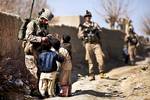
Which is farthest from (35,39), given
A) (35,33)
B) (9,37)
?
(9,37)

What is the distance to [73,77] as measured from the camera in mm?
14375

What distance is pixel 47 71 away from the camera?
364 inches

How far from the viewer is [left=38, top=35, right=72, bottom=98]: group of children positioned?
9273 millimetres

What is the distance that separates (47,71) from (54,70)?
0.15 m

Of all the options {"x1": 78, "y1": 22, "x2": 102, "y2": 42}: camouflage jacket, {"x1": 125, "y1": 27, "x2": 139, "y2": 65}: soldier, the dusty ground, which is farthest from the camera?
{"x1": 125, "y1": 27, "x2": 139, "y2": 65}: soldier

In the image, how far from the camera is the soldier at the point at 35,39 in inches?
368

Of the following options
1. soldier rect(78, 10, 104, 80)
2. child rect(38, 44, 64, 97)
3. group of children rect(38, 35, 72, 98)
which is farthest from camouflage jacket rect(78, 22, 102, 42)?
child rect(38, 44, 64, 97)

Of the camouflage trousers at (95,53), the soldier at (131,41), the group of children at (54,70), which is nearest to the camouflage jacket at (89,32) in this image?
the camouflage trousers at (95,53)

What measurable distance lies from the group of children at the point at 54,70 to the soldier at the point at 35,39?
0.16 meters

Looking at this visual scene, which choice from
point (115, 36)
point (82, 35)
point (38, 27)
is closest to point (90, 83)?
point (82, 35)

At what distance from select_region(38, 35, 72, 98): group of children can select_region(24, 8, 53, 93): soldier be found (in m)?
0.16

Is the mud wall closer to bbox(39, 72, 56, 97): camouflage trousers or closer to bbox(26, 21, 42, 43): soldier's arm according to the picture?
bbox(26, 21, 42, 43): soldier's arm

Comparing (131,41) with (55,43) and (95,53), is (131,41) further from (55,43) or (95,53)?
(55,43)

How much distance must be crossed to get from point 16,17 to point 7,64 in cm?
206
